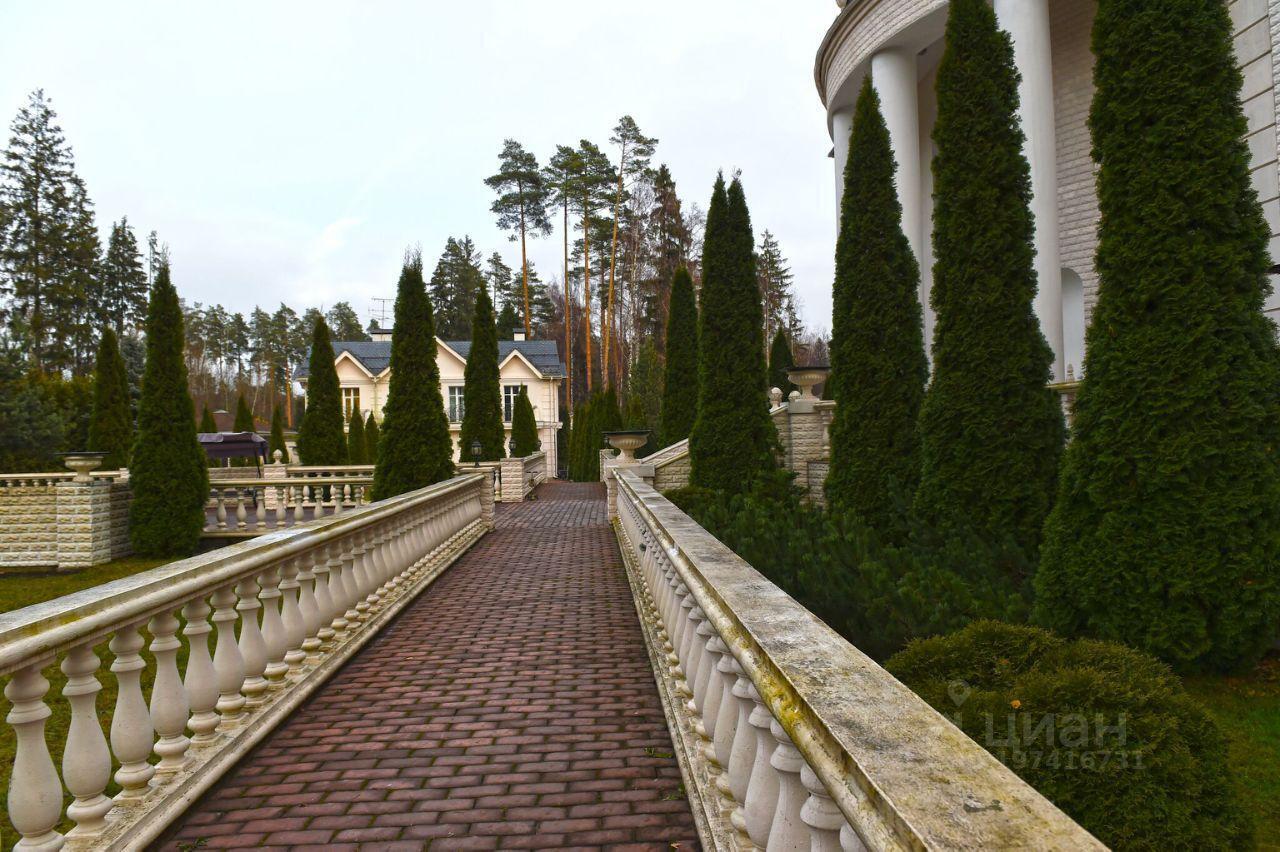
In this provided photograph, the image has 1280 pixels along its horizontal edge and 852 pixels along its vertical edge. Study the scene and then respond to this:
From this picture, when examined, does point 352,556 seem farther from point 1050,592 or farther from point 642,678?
point 1050,592

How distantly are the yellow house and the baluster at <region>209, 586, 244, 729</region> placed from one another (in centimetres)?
3271

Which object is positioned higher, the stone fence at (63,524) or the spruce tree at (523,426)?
the spruce tree at (523,426)

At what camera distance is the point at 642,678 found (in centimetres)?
490

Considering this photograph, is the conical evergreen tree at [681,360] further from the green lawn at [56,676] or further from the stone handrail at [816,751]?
the stone handrail at [816,751]

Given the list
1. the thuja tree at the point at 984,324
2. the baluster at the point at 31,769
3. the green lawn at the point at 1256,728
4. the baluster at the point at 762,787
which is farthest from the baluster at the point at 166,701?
the thuja tree at the point at 984,324

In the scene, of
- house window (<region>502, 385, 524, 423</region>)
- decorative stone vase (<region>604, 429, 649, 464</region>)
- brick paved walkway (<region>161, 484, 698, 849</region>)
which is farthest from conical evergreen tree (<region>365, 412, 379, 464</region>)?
brick paved walkway (<region>161, 484, 698, 849</region>)

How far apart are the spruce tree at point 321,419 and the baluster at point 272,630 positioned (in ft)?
64.0

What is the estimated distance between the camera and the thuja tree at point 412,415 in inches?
474

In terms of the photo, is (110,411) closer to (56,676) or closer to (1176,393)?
(56,676)

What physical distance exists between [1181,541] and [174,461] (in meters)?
15.6

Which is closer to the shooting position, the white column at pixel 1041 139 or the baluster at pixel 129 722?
the baluster at pixel 129 722

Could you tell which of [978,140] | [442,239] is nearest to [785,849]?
[978,140]

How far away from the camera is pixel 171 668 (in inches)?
122

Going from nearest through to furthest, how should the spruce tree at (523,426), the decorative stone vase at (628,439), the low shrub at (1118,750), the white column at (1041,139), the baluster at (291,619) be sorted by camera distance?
1. the low shrub at (1118,750)
2. the baluster at (291,619)
3. the white column at (1041,139)
4. the decorative stone vase at (628,439)
5. the spruce tree at (523,426)
